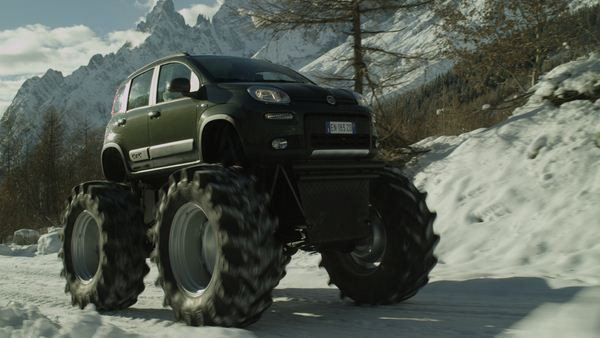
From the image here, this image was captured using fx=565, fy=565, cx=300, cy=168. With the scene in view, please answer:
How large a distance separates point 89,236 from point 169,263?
2.10 meters

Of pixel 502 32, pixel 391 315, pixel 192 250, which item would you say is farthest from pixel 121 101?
pixel 502 32

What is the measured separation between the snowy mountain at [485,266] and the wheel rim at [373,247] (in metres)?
0.47

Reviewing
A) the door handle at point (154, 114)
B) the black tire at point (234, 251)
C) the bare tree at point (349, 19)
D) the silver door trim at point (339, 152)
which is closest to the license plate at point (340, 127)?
the silver door trim at point (339, 152)

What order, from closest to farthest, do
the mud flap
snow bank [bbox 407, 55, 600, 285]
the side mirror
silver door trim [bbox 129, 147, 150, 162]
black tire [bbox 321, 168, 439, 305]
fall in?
the mud flap, the side mirror, black tire [bbox 321, 168, 439, 305], silver door trim [bbox 129, 147, 150, 162], snow bank [bbox 407, 55, 600, 285]

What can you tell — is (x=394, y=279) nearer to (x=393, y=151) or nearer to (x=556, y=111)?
(x=556, y=111)

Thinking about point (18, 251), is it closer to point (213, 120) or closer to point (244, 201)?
point (213, 120)

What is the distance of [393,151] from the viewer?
1377cm

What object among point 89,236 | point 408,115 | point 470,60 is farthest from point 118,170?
point 470,60

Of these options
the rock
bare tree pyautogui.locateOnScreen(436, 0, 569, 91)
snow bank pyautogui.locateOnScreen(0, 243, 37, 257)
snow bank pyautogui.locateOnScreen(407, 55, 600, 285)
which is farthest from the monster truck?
the rock

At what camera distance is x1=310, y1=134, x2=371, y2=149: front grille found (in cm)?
498

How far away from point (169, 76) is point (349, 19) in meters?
9.15

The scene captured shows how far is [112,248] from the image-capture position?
18.8 ft

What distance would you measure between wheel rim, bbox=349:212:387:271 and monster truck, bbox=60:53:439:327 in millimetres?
13

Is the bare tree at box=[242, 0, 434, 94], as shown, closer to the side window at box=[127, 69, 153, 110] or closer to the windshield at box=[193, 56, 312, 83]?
the side window at box=[127, 69, 153, 110]
